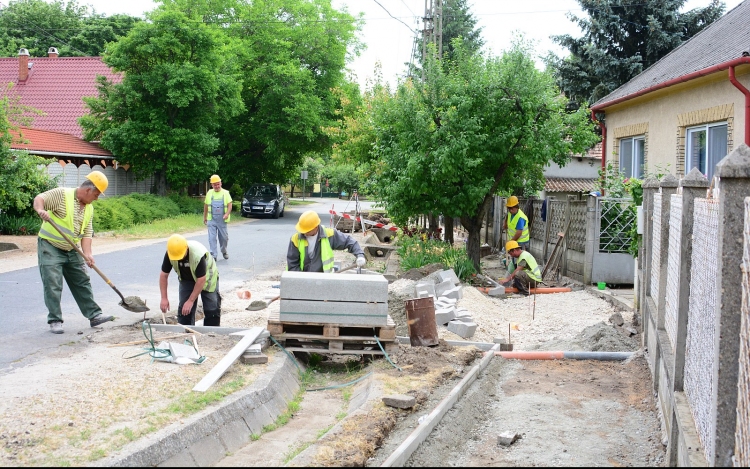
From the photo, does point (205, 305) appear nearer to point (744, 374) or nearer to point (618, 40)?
point (744, 374)

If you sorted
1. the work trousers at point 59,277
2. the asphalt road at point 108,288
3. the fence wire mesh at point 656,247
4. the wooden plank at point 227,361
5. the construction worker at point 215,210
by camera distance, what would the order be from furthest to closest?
the construction worker at point 215,210 → the work trousers at point 59,277 → the asphalt road at point 108,288 → the fence wire mesh at point 656,247 → the wooden plank at point 227,361

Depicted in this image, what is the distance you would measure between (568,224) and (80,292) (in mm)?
9371

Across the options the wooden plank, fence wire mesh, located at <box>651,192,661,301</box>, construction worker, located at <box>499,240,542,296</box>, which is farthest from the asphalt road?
fence wire mesh, located at <box>651,192,661,301</box>

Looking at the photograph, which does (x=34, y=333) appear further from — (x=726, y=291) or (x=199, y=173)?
(x=199, y=173)

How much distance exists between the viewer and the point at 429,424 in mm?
5590

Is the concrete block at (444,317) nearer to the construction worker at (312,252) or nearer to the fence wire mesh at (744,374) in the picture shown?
the construction worker at (312,252)

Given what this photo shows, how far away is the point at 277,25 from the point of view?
132ft

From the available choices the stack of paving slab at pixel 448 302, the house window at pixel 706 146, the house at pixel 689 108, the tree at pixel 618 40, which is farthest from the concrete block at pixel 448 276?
the tree at pixel 618 40

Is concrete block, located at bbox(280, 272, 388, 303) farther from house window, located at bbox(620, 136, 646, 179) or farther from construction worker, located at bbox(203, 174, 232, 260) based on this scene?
house window, located at bbox(620, 136, 646, 179)

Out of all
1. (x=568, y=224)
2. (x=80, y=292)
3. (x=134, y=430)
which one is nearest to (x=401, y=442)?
(x=134, y=430)

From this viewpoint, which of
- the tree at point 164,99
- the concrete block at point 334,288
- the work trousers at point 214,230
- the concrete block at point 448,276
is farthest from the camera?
the tree at point 164,99

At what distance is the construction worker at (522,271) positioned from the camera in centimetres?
1302

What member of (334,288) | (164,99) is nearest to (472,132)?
(334,288)

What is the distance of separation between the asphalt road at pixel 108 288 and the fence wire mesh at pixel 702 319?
5.72 m
